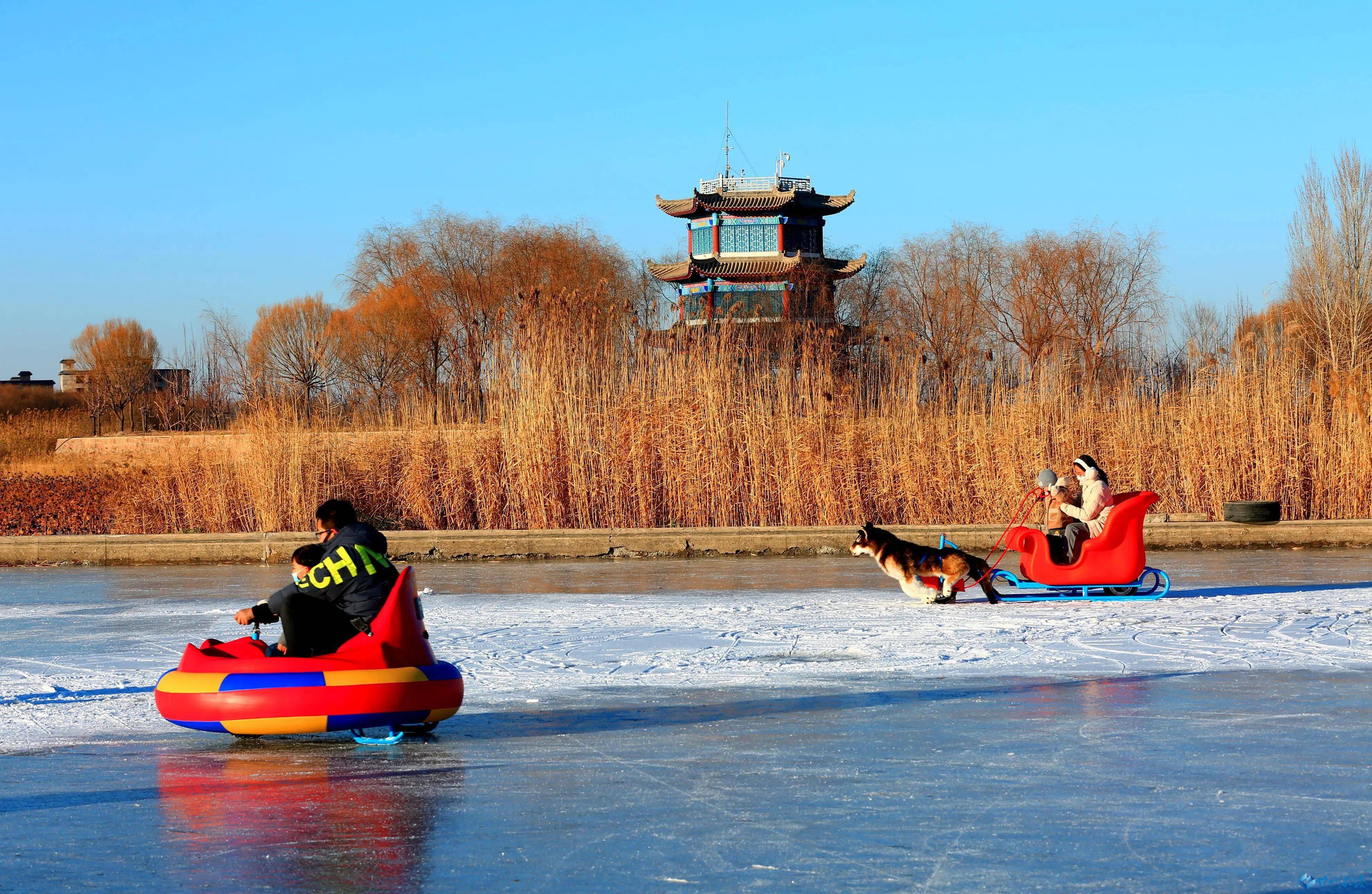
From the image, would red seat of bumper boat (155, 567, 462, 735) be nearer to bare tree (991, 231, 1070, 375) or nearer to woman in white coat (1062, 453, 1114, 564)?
woman in white coat (1062, 453, 1114, 564)

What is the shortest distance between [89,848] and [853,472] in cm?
1435

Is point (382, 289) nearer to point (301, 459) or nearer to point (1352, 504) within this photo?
point (301, 459)

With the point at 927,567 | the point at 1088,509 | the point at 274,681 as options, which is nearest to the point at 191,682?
the point at 274,681

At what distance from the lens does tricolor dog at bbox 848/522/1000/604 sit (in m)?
11.9

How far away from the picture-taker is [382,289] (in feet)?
217

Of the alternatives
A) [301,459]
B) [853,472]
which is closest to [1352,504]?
[853,472]

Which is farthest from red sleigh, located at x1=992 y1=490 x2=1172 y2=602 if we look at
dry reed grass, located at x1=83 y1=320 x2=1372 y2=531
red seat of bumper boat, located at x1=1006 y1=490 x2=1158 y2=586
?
dry reed grass, located at x1=83 y1=320 x2=1372 y2=531

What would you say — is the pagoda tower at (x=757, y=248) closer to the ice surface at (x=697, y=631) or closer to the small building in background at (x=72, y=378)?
the small building in background at (x=72, y=378)

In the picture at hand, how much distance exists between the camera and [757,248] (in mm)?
63094

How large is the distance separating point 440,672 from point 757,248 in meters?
57.6

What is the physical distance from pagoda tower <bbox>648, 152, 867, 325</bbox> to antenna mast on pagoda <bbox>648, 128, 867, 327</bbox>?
0.04 meters

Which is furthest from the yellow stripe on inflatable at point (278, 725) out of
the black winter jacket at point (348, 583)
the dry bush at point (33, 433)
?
the dry bush at point (33, 433)

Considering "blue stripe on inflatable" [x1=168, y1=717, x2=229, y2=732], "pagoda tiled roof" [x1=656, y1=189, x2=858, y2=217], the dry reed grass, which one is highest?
"pagoda tiled roof" [x1=656, y1=189, x2=858, y2=217]

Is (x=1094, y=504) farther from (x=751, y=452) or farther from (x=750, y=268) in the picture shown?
(x=750, y=268)
